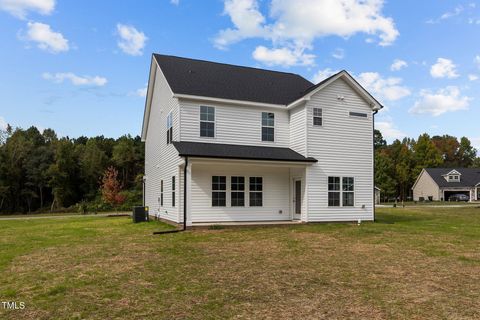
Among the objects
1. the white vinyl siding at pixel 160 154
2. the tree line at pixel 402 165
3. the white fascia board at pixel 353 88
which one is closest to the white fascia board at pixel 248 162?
the white vinyl siding at pixel 160 154

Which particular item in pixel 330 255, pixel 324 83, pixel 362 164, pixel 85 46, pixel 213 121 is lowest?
pixel 330 255

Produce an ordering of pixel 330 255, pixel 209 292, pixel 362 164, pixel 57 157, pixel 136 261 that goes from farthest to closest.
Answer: pixel 57 157, pixel 362 164, pixel 330 255, pixel 136 261, pixel 209 292

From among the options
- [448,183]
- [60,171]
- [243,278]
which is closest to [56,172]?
[60,171]

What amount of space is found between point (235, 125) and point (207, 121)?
133 centimetres

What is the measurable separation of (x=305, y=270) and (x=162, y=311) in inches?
141

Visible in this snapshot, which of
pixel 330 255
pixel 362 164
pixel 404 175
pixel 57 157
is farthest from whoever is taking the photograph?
pixel 404 175

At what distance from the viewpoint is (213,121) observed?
674 inches

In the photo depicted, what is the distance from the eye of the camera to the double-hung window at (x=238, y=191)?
55.4ft

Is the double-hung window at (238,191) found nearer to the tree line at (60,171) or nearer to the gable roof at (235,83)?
the gable roof at (235,83)

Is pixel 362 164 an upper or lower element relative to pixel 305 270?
upper

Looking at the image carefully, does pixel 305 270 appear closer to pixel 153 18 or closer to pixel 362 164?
pixel 362 164

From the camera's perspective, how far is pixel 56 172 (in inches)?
1860

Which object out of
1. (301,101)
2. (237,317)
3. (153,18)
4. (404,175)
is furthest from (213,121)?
(404,175)

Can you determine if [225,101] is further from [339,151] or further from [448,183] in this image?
[448,183]
